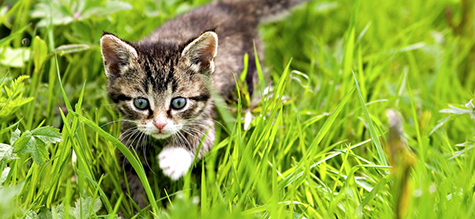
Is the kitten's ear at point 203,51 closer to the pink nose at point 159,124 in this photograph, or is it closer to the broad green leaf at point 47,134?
the pink nose at point 159,124

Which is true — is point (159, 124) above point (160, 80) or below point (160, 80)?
below

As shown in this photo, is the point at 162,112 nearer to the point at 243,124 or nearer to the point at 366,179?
the point at 243,124

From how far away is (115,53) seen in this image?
2619 millimetres

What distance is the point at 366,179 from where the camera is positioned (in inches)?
90.5

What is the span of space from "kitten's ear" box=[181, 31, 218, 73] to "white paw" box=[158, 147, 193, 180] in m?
0.54

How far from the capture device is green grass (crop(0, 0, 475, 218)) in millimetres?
1970

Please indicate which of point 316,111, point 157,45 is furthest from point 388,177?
point 157,45

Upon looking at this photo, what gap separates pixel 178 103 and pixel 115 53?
49 centimetres

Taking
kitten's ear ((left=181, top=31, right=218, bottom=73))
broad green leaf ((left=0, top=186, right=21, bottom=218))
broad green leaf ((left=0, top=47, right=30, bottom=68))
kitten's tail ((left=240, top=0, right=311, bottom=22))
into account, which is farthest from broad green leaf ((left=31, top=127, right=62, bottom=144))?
kitten's tail ((left=240, top=0, right=311, bottom=22))

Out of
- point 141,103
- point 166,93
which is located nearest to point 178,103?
point 166,93

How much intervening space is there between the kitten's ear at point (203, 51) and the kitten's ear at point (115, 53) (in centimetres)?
32

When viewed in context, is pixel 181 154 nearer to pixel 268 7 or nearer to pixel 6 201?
pixel 6 201

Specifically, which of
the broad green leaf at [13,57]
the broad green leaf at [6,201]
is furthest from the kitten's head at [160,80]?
the broad green leaf at [6,201]

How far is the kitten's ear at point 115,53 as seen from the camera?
2.50 m
